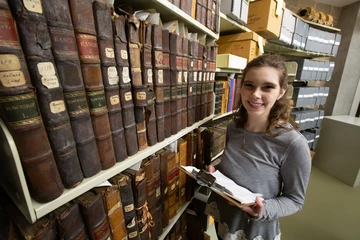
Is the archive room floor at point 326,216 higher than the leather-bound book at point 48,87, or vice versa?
the leather-bound book at point 48,87

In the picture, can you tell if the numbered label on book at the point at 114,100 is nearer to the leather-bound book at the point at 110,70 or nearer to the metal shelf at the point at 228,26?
the leather-bound book at the point at 110,70

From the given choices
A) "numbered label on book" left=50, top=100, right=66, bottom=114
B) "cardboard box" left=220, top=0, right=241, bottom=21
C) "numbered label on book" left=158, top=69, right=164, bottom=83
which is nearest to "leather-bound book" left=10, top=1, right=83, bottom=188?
"numbered label on book" left=50, top=100, right=66, bottom=114

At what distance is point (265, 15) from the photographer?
4.35 ft

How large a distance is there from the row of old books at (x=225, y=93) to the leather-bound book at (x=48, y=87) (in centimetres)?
95

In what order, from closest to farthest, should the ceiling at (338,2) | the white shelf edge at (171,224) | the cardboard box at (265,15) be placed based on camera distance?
the white shelf edge at (171,224), the cardboard box at (265,15), the ceiling at (338,2)

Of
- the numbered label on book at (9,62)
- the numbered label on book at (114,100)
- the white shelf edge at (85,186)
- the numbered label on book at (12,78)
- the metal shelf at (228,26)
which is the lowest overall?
the white shelf edge at (85,186)

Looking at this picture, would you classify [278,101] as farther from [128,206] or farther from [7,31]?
[7,31]

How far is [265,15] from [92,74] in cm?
155

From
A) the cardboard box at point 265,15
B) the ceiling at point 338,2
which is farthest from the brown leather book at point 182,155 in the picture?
the ceiling at point 338,2

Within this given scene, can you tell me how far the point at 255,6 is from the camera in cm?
134

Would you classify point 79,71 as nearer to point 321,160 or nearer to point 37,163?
point 37,163

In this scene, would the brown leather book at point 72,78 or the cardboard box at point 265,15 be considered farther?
the cardboard box at point 265,15

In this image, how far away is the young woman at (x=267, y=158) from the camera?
611 millimetres

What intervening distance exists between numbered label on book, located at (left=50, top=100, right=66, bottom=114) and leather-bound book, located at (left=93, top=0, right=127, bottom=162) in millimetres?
123
